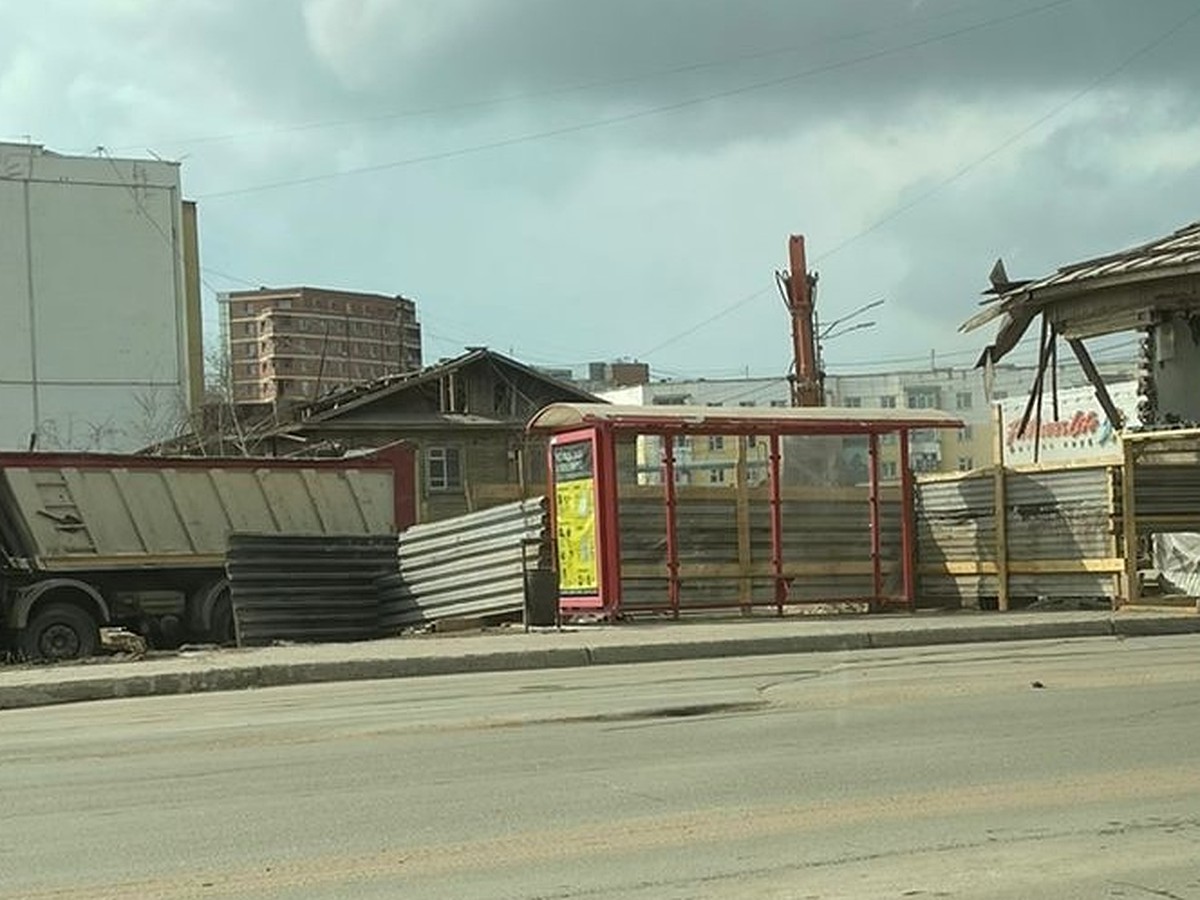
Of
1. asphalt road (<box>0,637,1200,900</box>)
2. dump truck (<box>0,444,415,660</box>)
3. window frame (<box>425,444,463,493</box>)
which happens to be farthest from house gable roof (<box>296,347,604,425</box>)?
asphalt road (<box>0,637,1200,900</box>)

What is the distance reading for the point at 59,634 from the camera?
2014 centimetres

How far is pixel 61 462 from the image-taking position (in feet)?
69.5

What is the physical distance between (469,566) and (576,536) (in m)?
1.84

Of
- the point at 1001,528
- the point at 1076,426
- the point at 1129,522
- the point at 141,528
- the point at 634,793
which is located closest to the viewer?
the point at 634,793

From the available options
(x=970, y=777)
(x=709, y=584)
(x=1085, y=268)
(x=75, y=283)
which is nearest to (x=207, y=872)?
(x=970, y=777)

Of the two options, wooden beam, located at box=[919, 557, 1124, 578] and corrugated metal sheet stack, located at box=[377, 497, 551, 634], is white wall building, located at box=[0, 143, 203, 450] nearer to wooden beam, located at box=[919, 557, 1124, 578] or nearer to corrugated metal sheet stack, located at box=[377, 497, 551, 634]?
corrugated metal sheet stack, located at box=[377, 497, 551, 634]

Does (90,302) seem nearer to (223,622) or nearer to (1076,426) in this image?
(1076,426)

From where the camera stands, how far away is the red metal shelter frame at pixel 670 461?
19.2 m

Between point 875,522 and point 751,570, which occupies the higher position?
point 875,522

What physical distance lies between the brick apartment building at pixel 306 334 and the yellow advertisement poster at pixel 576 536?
109 metres

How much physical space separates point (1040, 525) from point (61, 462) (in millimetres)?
13446

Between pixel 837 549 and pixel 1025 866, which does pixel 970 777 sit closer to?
pixel 1025 866

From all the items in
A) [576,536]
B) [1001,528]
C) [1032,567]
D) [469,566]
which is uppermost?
[576,536]

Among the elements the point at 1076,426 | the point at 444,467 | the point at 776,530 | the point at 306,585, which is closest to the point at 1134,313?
the point at 776,530
